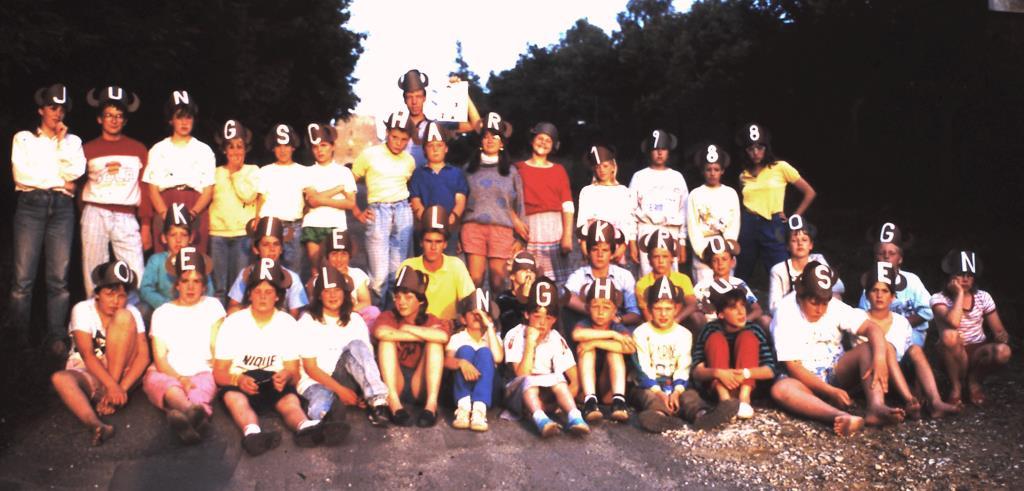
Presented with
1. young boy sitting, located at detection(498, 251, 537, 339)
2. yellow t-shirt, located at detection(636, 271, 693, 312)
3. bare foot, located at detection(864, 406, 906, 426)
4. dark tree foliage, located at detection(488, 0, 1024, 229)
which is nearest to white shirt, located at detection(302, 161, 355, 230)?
young boy sitting, located at detection(498, 251, 537, 339)

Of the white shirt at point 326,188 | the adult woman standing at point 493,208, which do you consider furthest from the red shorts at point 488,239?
the white shirt at point 326,188

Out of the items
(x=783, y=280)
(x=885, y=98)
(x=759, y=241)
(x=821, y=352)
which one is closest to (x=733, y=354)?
(x=821, y=352)

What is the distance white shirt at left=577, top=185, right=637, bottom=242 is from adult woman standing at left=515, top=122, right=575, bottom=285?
12 cm

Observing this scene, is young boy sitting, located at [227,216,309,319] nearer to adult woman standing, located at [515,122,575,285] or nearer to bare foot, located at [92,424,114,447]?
bare foot, located at [92,424,114,447]

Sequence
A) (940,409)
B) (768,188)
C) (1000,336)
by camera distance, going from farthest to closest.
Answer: (768,188) < (1000,336) < (940,409)

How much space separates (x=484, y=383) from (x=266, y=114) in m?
16.4

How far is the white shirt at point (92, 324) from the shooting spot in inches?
273

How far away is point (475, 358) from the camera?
699 centimetres

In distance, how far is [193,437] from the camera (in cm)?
635

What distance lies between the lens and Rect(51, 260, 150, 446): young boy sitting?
6777 mm

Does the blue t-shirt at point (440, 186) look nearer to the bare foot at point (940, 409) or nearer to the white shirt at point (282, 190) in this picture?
the white shirt at point (282, 190)

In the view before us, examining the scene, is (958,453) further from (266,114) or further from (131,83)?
(266,114)

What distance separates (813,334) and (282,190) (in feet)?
13.3

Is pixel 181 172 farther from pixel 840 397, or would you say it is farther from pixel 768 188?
pixel 840 397
